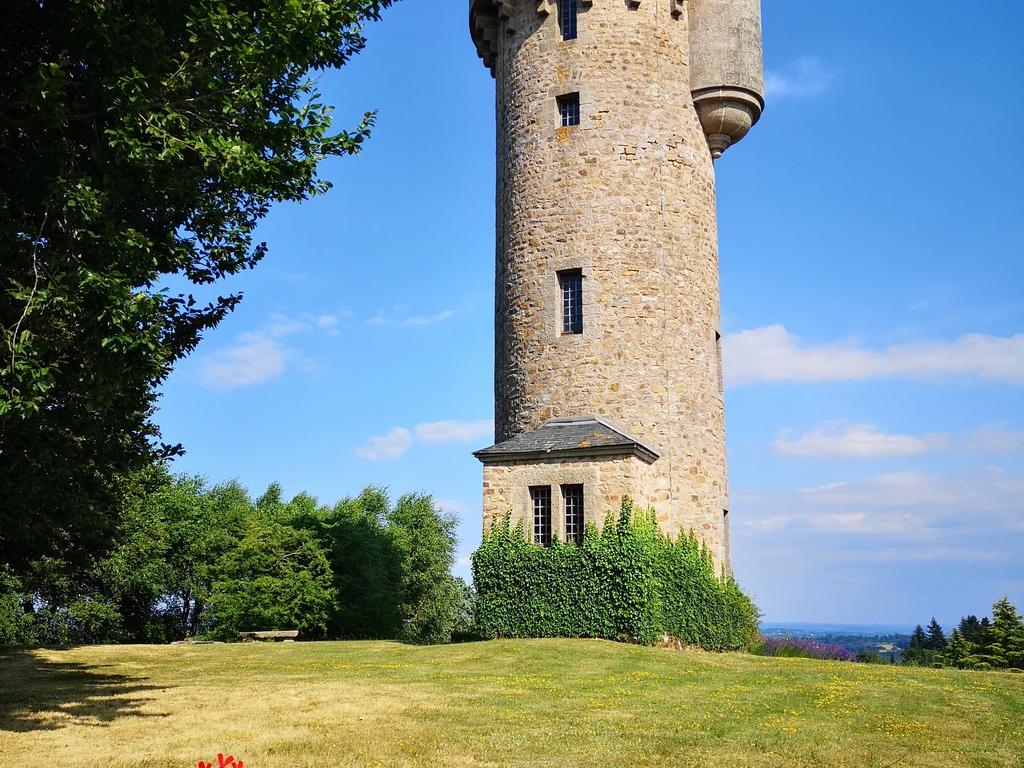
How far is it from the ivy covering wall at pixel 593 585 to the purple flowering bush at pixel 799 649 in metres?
3.28

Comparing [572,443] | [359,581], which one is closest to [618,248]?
[572,443]

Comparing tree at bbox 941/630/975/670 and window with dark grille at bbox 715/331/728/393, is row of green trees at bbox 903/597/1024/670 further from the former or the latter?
window with dark grille at bbox 715/331/728/393

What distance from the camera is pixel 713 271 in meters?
25.6

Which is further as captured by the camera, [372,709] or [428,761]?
[372,709]

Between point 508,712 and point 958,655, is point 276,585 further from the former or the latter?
point 958,655

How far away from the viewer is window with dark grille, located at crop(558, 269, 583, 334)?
77.6ft

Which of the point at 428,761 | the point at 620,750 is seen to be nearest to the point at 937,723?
the point at 620,750

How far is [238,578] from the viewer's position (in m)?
29.0

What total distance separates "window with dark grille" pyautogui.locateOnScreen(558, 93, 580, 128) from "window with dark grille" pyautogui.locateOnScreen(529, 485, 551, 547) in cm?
935

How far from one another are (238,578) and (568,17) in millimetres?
18508

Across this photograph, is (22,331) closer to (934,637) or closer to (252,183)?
(252,183)

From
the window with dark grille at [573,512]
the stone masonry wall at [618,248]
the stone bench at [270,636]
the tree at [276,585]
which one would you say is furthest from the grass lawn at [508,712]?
the tree at [276,585]

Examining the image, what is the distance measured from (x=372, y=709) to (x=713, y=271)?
1652 cm

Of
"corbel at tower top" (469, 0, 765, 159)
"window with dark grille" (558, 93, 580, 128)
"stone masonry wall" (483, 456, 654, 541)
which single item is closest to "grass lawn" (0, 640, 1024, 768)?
"stone masonry wall" (483, 456, 654, 541)
